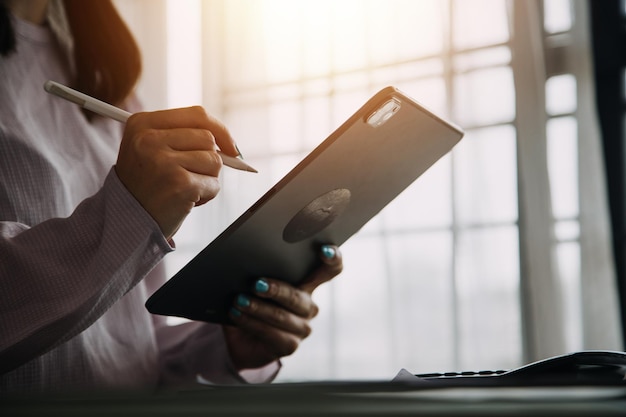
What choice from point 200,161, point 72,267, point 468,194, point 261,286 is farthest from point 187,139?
point 468,194

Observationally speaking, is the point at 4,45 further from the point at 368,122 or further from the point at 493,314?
the point at 493,314

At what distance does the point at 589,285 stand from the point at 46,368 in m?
1.49

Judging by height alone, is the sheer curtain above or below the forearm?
above

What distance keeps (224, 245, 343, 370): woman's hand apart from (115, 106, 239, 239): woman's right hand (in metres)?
0.20

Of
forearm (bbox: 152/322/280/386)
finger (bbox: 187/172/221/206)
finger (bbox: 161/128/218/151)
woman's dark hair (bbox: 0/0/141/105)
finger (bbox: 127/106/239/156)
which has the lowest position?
forearm (bbox: 152/322/280/386)

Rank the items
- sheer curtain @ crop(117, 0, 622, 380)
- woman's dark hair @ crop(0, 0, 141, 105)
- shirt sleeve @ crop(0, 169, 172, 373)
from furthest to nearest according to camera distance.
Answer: sheer curtain @ crop(117, 0, 622, 380)
woman's dark hair @ crop(0, 0, 141, 105)
shirt sleeve @ crop(0, 169, 172, 373)

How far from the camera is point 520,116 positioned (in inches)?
70.2

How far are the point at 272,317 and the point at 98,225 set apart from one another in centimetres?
27

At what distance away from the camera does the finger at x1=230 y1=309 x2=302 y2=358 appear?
65 centimetres

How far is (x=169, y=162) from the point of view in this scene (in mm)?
429

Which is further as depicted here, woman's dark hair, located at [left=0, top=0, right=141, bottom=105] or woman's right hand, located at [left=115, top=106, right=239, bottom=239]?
woman's dark hair, located at [left=0, top=0, right=141, bottom=105]

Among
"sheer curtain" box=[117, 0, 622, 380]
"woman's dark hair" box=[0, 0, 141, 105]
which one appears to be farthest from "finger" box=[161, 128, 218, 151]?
"sheer curtain" box=[117, 0, 622, 380]

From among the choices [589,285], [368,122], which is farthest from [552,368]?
[589,285]

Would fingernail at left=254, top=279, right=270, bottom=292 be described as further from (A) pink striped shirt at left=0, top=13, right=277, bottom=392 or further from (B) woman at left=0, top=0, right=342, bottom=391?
(A) pink striped shirt at left=0, top=13, right=277, bottom=392
